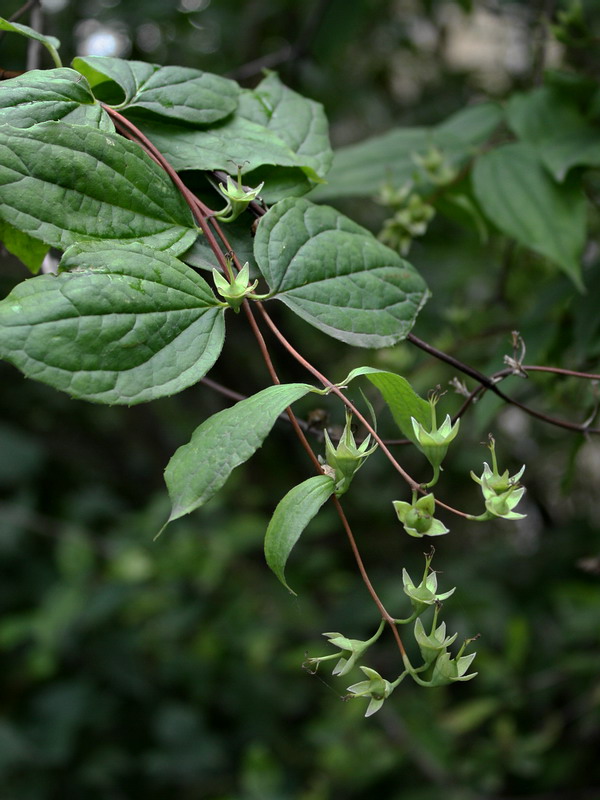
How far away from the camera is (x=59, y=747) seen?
61.7 inches

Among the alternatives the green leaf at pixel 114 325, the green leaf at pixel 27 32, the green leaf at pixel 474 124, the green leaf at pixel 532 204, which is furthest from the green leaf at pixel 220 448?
the green leaf at pixel 474 124

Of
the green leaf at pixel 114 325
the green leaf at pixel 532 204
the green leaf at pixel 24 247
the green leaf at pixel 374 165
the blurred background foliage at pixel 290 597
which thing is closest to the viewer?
the green leaf at pixel 114 325

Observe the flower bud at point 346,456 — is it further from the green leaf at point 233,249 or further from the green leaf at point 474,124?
the green leaf at point 474,124

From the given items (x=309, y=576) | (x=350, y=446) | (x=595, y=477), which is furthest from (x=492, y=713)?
(x=350, y=446)

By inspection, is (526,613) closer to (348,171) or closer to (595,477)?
(595,477)

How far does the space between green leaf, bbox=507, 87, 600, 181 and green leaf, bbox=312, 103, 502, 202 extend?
55 mm

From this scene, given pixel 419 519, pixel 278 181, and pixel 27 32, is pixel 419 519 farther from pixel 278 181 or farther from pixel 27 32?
pixel 27 32

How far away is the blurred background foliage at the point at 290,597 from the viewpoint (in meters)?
1.46

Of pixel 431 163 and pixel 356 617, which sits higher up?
pixel 431 163

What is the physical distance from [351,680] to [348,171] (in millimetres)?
1068

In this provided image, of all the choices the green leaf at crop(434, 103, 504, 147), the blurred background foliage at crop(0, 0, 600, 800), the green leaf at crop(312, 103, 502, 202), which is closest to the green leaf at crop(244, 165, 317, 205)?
the green leaf at crop(312, 103, 502, 202)

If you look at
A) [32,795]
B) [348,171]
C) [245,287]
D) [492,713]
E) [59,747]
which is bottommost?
[32,795]

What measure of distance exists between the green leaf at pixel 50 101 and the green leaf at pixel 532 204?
46 centimetres

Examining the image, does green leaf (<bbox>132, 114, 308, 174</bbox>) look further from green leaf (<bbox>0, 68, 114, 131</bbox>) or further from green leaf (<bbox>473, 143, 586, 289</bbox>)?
green leaf (<bbox>473, 143, 586, 289</bbox>)
